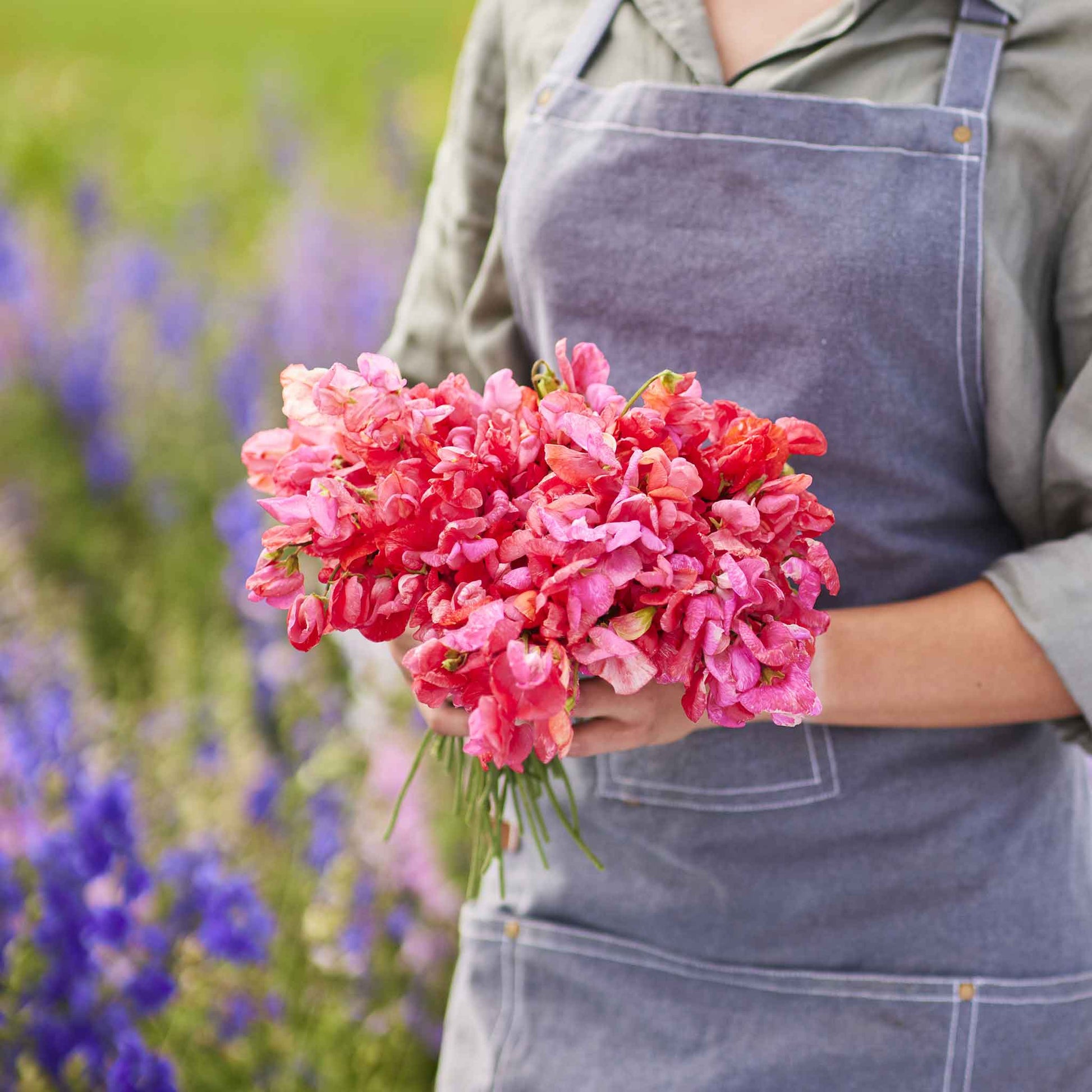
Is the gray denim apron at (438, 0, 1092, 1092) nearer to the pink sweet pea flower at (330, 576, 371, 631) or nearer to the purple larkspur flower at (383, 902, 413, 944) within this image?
the pink sweet pea flower at (330, 576, 371, 631)

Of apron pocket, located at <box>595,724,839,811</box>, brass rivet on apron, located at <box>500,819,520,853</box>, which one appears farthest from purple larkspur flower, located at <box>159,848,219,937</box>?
apron pocket, located at <box>595,724,839,811</box>

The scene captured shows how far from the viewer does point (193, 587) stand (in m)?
2.24

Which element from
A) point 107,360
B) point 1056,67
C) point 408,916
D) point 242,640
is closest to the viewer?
point 1056,67

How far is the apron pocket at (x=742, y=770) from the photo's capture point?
0.84 meters

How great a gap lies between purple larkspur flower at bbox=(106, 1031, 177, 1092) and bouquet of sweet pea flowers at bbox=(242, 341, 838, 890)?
2.17 ft

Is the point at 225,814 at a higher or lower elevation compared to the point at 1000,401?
lower

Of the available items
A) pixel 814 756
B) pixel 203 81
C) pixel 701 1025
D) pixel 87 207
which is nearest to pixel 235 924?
pixel 701 1025

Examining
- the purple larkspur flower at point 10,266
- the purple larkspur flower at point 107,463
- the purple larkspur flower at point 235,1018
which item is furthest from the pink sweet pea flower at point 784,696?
the purple larkspur flower at point 10,266

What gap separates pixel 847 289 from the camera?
30.7 inches

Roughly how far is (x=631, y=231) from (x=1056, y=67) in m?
0.31

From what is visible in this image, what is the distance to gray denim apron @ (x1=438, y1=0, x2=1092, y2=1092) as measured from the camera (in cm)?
79

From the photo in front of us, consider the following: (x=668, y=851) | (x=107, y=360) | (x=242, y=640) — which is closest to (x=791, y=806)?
(x=668, y=851)

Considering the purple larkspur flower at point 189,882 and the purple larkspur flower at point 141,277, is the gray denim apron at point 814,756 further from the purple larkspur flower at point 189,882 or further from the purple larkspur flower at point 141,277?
the purple larkspur flower at point 141,277

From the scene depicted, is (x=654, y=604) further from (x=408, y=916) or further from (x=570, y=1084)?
(x=408, y=916)
